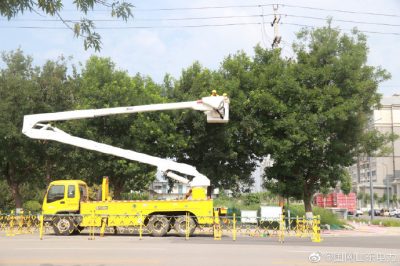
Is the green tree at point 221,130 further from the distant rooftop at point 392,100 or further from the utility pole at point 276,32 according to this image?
the distant rooftop at point 392,100

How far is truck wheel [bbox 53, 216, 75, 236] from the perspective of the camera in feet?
66.4

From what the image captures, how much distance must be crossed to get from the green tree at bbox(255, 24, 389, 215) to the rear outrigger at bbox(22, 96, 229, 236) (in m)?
6.86

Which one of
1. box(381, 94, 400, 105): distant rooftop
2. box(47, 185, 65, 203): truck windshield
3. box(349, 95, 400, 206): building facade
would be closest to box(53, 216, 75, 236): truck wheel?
box(47, 185, 65, 203): truck windshield

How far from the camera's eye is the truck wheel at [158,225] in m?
19.6

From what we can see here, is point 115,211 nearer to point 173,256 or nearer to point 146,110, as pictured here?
point 146,110

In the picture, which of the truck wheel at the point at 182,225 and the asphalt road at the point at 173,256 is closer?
the asphalt road at the point at 173,256

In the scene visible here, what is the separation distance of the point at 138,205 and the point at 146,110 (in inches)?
165

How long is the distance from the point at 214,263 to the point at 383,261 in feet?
14.5

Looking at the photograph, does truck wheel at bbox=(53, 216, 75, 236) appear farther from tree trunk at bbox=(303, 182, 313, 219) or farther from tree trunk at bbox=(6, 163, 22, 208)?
tree trunk at bbox=(303, 182, 313, 219)

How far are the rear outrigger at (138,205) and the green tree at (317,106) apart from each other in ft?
22.5

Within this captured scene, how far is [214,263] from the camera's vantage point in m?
11.0

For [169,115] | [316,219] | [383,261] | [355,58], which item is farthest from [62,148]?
[383,261]

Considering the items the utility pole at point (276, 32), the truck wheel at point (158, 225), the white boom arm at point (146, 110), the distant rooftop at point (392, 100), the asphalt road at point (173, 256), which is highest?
the distant rooftop at point (392, 100)

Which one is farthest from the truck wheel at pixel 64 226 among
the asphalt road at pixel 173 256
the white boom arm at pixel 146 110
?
the asphalt road at pixel 173 256
